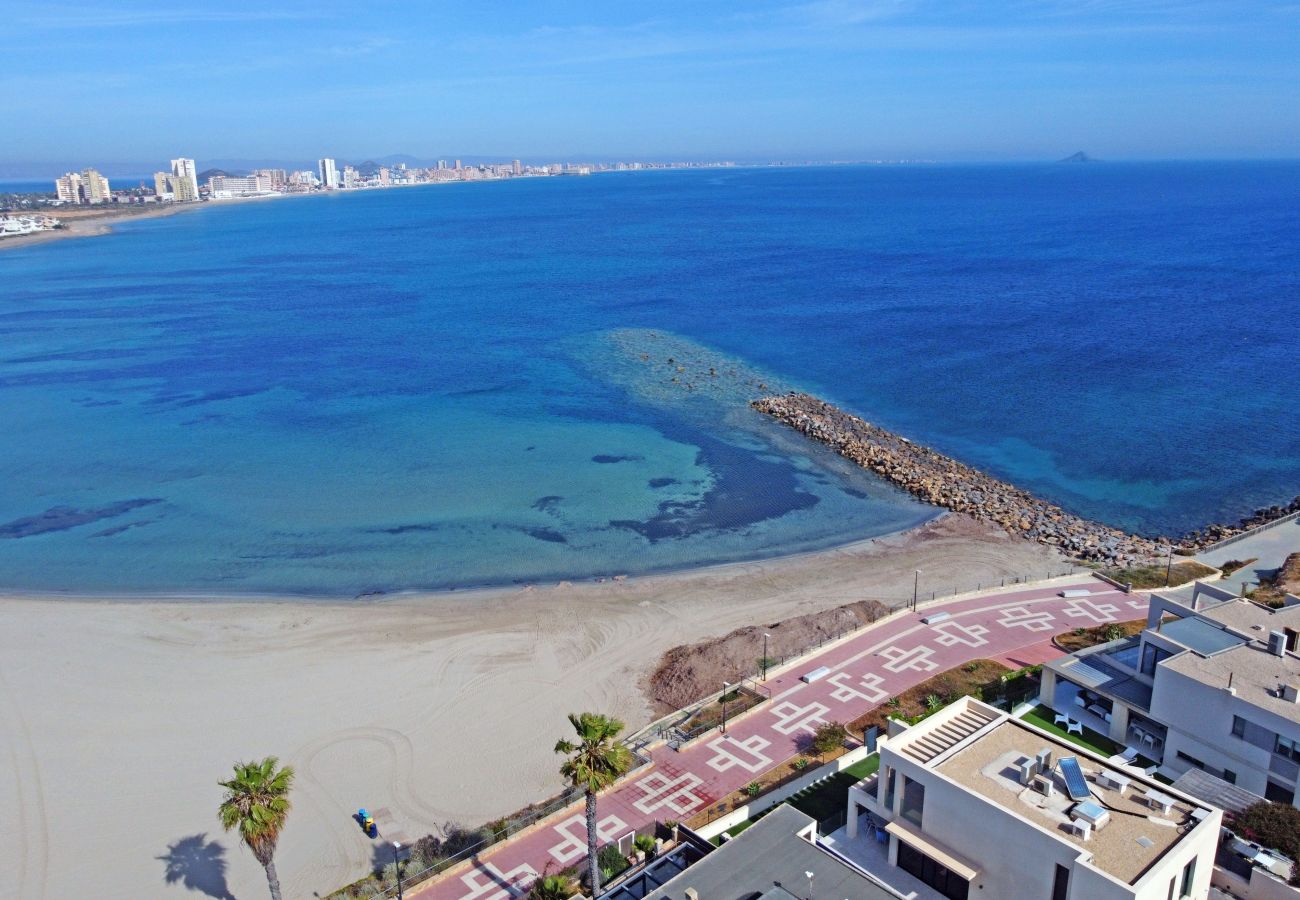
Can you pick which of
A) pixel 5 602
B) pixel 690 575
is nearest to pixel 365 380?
pixel 5 602

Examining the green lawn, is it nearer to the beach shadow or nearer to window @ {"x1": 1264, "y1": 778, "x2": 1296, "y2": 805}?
window @ {"x1": 1264, "y1": 778, "x2": 1296, "y2": 805}

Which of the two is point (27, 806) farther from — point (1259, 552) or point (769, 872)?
point (1259, 552)

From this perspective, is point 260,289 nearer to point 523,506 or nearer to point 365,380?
point 365,380

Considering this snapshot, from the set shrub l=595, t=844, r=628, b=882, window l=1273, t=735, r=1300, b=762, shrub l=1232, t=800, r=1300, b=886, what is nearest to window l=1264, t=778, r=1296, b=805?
window l=1273, t=735, r=1300, b=762

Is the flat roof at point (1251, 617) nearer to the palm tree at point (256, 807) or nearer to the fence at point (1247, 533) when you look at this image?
the fence at point (1247, 533)

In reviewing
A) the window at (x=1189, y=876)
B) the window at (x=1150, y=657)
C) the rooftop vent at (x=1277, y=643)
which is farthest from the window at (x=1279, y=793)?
the window at (x=1189, y=876)

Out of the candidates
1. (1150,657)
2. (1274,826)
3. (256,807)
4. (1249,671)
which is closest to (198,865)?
(256,807)
